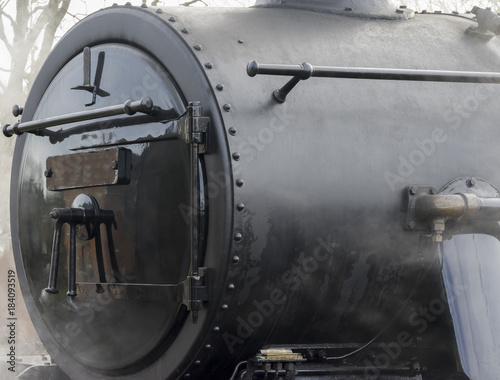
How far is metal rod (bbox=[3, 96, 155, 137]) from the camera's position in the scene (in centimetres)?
317

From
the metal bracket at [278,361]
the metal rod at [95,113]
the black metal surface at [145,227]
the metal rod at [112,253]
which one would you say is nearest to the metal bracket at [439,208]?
the metal bracket at [278,361]

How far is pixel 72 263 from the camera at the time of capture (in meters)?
3.42

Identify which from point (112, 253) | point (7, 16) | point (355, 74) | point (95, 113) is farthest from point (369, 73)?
point (7, 16)

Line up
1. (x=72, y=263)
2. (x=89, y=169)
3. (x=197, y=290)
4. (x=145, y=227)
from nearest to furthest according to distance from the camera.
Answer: (x=197, y=290) < (x=145, y=227) < (x=72, y=263) < (x=89, y=169)

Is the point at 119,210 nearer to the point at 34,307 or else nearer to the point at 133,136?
the point at 133,136

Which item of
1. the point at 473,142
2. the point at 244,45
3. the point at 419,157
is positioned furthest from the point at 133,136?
the point at 473,142

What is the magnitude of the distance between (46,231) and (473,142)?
1.96m

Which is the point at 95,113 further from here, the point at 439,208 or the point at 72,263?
the point at 439,208

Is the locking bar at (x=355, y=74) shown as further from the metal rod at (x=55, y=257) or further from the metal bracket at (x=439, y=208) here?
the metal rod at (x=55, y=257)

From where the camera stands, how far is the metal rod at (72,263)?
11.1 ft

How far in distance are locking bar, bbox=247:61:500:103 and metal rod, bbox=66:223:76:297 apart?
1009mm

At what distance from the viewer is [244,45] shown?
322 cm

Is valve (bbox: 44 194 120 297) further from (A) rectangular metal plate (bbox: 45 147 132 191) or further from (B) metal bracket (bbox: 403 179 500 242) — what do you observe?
(B) metal bracket (bbox: 403 179 500 242)

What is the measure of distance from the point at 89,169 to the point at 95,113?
300mm
